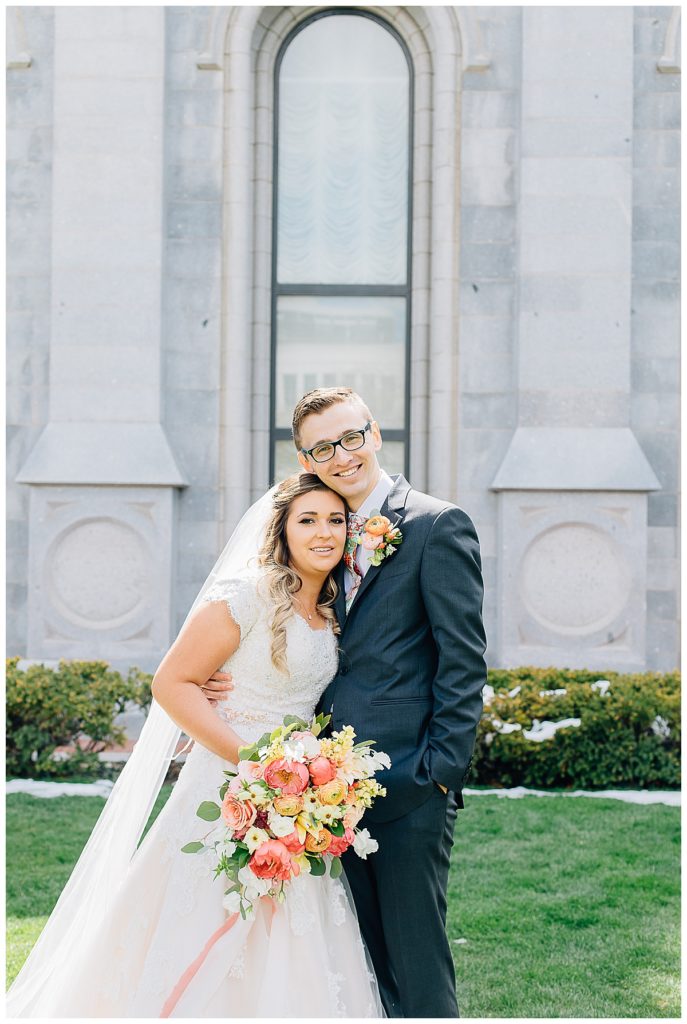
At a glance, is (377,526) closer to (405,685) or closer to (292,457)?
(405,685)

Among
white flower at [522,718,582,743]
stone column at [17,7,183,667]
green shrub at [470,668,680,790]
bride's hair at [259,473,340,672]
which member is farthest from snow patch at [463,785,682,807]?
bride's hair at [259,473,340,672]

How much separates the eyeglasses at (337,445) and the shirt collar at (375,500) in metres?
0.23

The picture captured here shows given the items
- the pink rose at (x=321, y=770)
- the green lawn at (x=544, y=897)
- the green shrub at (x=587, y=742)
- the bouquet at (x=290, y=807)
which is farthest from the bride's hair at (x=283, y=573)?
the green shrub at (x=587, y=742)

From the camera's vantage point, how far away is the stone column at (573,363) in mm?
10305

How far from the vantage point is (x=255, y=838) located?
11.4ft

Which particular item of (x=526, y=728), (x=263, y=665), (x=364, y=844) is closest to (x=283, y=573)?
(x=263, y=665)

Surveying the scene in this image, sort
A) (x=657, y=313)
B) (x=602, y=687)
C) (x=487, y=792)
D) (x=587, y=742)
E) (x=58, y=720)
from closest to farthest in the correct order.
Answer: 1. (x=487, y=792)
2. (x=587, y=742)
3. (x=58, y=720)
4. (x=602, y=687)
5. (x=657, y=313)

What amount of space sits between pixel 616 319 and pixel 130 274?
192 inches

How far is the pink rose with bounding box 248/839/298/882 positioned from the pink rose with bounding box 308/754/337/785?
244mm

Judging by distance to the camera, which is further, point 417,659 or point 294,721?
point 417,659

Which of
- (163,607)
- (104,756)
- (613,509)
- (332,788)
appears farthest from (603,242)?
(332,788)

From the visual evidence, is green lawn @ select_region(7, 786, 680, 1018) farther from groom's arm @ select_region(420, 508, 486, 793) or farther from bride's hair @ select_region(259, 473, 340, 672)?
bride's hair @ select_region(259, 473, 340, 672)

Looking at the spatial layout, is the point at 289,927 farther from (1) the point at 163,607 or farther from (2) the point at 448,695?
(1) the point at 163,607

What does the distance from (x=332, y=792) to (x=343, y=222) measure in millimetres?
8909
